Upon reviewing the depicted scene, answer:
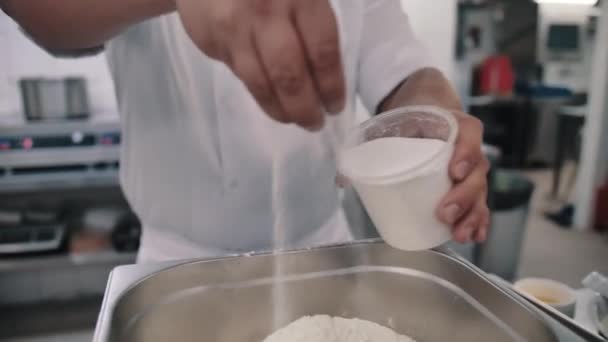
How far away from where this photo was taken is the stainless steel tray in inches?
23.9

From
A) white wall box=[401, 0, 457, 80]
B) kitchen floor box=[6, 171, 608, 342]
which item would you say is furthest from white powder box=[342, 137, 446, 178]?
kitchen floor box=[6, 171, 608, 342]

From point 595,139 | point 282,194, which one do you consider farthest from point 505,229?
point 282,194

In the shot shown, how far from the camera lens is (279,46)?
0.36 metres

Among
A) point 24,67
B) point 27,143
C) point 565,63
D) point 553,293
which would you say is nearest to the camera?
point 553,293

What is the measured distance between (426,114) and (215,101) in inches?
17.9

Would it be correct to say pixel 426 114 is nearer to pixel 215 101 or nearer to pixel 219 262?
pixel 219 262

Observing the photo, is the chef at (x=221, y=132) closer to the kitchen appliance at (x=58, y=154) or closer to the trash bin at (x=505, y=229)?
the kitchen appliance at (x=58, y=154)

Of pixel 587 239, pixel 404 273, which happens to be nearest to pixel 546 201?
pixel 587 239

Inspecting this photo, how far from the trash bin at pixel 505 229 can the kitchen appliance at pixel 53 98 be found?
1936 millimetres

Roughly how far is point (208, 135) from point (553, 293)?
0.70m

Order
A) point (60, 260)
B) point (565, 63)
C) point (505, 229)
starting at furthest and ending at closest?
1. point (565, 63)
2. point (505, 229)
3. point (60, 260)

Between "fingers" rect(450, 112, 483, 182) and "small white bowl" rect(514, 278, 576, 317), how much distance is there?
294 millimetres

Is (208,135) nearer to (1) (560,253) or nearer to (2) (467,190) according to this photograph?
(2) (467,190)

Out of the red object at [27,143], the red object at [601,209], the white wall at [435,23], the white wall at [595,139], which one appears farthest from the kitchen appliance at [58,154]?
the red object at [601,209]
